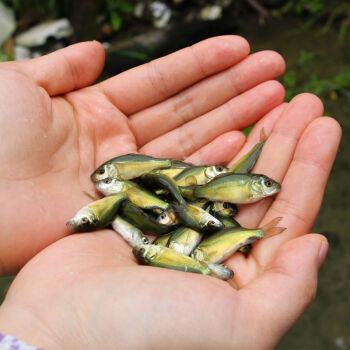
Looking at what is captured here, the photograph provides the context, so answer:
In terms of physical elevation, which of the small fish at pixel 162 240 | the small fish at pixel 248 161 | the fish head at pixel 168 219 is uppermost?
the small fish at pixel 248 161

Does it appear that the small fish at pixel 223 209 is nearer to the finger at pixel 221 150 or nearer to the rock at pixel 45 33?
the finger at pixel 221 150

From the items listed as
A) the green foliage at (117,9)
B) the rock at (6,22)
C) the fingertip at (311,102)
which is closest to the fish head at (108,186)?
the fingertip at (311,102)

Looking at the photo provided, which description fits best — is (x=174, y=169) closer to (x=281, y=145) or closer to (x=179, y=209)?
(x=179, y=209)

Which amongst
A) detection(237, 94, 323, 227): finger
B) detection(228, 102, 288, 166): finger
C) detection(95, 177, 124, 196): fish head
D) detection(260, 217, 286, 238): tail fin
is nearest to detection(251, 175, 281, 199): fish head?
detection(237, 94, 323, 227): finger

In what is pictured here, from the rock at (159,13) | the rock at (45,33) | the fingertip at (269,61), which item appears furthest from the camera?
the rock at (159,13)

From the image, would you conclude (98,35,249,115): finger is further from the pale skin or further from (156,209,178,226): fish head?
(156,209,178,226): fish head

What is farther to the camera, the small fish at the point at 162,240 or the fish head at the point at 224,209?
the fish head at the point at 224,209
